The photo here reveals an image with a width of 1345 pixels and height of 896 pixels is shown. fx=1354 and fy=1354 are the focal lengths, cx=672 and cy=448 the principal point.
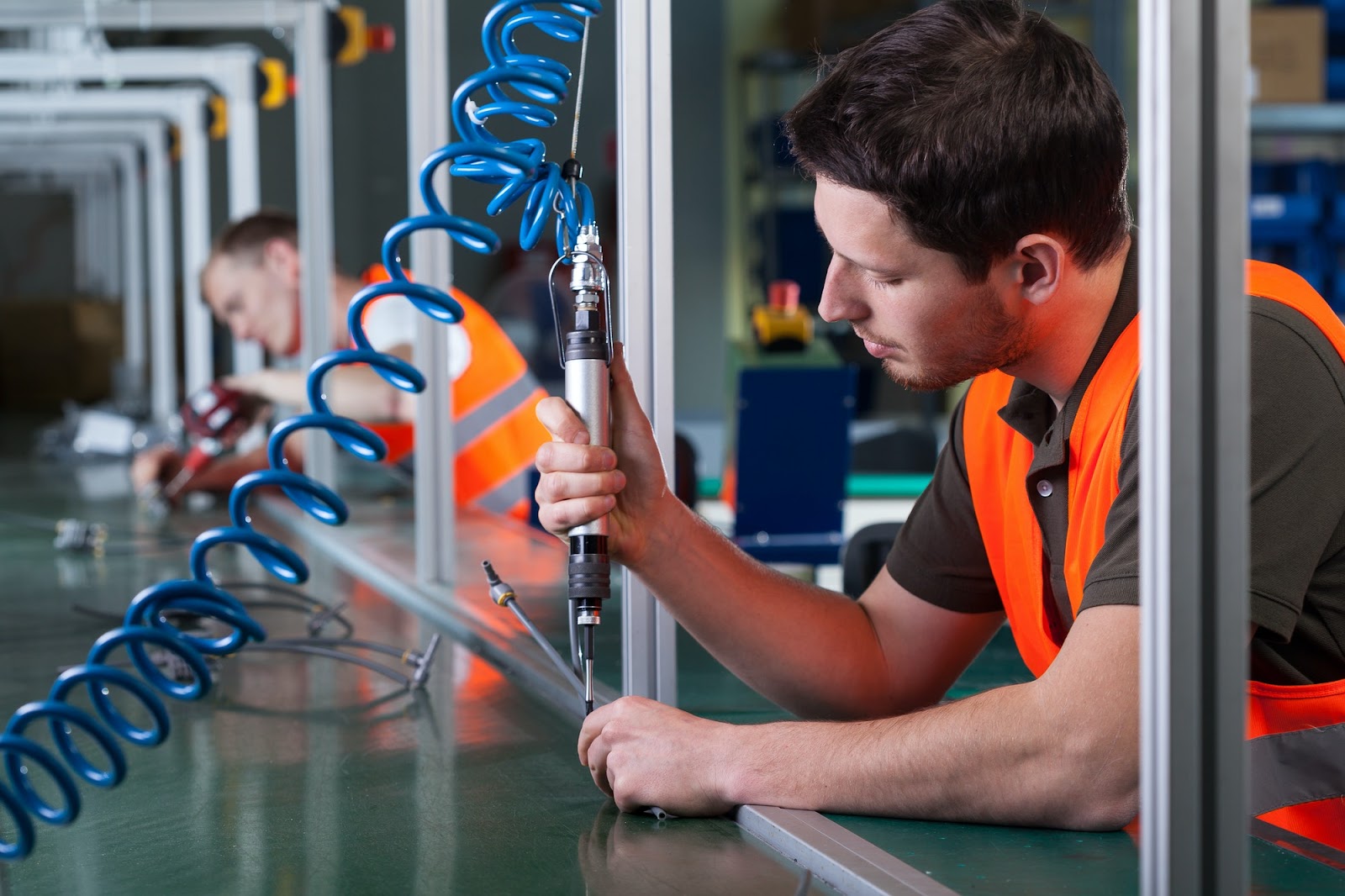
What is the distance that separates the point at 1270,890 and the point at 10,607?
1.61 meters

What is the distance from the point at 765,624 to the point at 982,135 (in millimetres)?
452

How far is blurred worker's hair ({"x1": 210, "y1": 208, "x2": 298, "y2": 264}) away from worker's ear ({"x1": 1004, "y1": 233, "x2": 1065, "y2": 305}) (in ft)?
7.56

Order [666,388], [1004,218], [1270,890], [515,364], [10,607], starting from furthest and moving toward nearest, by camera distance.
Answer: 1. [515,364]
2. [10,607]
3. [666,388]
4. [1004,218]
5. [1270,890]

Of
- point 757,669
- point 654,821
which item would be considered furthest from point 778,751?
point 757,669

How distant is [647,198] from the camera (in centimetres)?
112

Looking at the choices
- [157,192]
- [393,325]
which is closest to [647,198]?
[393,325]

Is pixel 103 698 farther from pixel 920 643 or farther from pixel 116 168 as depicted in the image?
pixel 116 168

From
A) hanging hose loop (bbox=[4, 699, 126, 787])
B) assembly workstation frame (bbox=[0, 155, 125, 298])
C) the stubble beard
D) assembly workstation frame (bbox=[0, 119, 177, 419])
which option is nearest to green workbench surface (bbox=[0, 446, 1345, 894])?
hanging hose loop (bbox=[4, 699, 126, 787])

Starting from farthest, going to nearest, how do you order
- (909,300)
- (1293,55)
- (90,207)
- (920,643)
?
(90,207) → (1293,55) → (920,643) → (909,300)

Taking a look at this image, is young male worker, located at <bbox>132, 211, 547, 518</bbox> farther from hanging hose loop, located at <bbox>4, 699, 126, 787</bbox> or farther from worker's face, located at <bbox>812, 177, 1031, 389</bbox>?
hanging hose loop, located at <bbox>4, 699, 126, 787</bbox>

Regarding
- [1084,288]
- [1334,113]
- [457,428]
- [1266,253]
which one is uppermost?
[1334,113]

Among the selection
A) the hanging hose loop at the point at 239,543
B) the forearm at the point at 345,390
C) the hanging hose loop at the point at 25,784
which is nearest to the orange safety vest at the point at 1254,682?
the hanging hose loop at the point at 239,543

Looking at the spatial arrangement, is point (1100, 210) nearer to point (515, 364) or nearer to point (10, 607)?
point (10, 607)

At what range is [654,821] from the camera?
0.95 m
